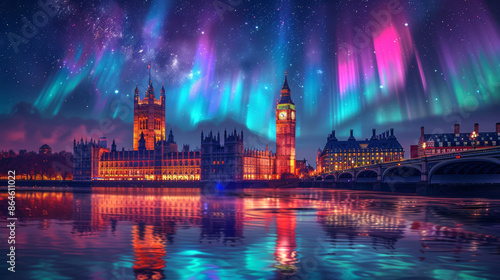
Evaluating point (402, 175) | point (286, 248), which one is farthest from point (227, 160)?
point (286, 248)

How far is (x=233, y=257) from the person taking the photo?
1680 cm

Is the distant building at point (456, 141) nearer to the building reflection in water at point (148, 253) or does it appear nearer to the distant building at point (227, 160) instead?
the distant building at point (227, 160)

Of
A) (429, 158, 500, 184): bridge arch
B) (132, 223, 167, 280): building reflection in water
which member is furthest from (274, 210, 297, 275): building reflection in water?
(429, 158, 500, 184): bridge arch

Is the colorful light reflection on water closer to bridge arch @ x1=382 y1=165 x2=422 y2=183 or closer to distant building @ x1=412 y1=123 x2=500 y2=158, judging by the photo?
bridge arch @ x1=382 y1=165 x2=422 y2=183

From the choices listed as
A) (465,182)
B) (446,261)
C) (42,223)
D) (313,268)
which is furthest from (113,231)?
(465,182)

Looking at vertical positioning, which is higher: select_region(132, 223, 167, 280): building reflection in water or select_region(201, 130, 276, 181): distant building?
select_region(201, 130, 276, 181): distant building

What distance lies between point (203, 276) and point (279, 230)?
12.1 m

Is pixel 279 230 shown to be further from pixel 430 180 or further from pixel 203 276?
pixel 430 180

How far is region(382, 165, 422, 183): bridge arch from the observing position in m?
101

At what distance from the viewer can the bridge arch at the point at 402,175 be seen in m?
101

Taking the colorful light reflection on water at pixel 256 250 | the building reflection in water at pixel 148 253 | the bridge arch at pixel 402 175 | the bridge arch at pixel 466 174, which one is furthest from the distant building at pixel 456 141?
the building reflection in water at pixel 148 253

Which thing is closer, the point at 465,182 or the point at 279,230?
the point at 279,230

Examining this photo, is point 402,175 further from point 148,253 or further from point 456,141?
point 148,253

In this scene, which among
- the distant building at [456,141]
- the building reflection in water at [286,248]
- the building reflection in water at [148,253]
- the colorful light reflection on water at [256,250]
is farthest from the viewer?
the distant building at [456,141]
